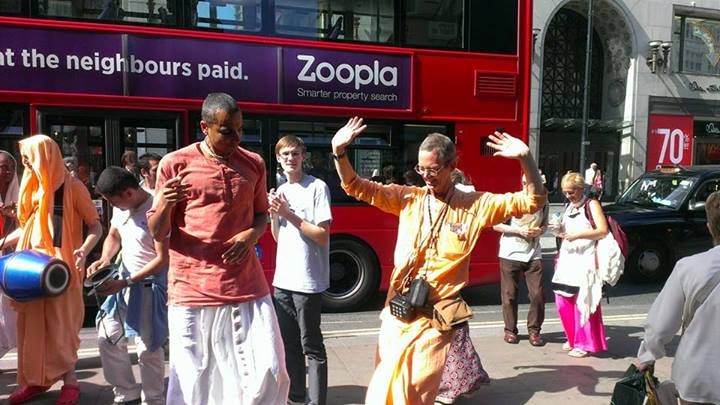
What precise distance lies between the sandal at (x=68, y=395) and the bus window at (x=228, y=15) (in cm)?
392

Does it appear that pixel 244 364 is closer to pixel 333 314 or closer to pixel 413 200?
pixel 413 200

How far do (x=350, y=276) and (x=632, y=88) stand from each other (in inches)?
812

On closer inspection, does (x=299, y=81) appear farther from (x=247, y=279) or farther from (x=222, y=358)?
(x=222, y=358)

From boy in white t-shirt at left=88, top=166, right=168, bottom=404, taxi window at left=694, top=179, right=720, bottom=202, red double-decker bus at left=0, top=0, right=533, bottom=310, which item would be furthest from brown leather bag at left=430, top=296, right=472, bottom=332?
taxi window at left=694, top=179, right=720, bottom=202

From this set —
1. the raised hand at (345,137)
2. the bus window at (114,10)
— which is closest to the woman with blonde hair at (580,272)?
the raised hand at (345,137)

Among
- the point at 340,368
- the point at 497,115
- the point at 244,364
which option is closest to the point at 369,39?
the point at 497,115

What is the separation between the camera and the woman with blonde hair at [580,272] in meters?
5.25

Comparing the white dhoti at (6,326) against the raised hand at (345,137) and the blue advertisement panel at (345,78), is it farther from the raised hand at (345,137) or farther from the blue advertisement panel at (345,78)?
the blue advertisement panel at (345,78)

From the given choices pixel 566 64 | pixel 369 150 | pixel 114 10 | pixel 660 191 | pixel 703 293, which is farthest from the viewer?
pixel 566 64

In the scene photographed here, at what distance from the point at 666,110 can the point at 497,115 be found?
2025 cm

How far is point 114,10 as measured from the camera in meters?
6.13

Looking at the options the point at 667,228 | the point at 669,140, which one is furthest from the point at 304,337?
the point at 669,140

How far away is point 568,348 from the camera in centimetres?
546

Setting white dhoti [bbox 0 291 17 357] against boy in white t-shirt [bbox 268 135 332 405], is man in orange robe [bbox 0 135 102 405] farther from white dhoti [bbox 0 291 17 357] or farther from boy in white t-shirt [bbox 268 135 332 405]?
boy in white t-shirt [bbox 268 135 332 405]
